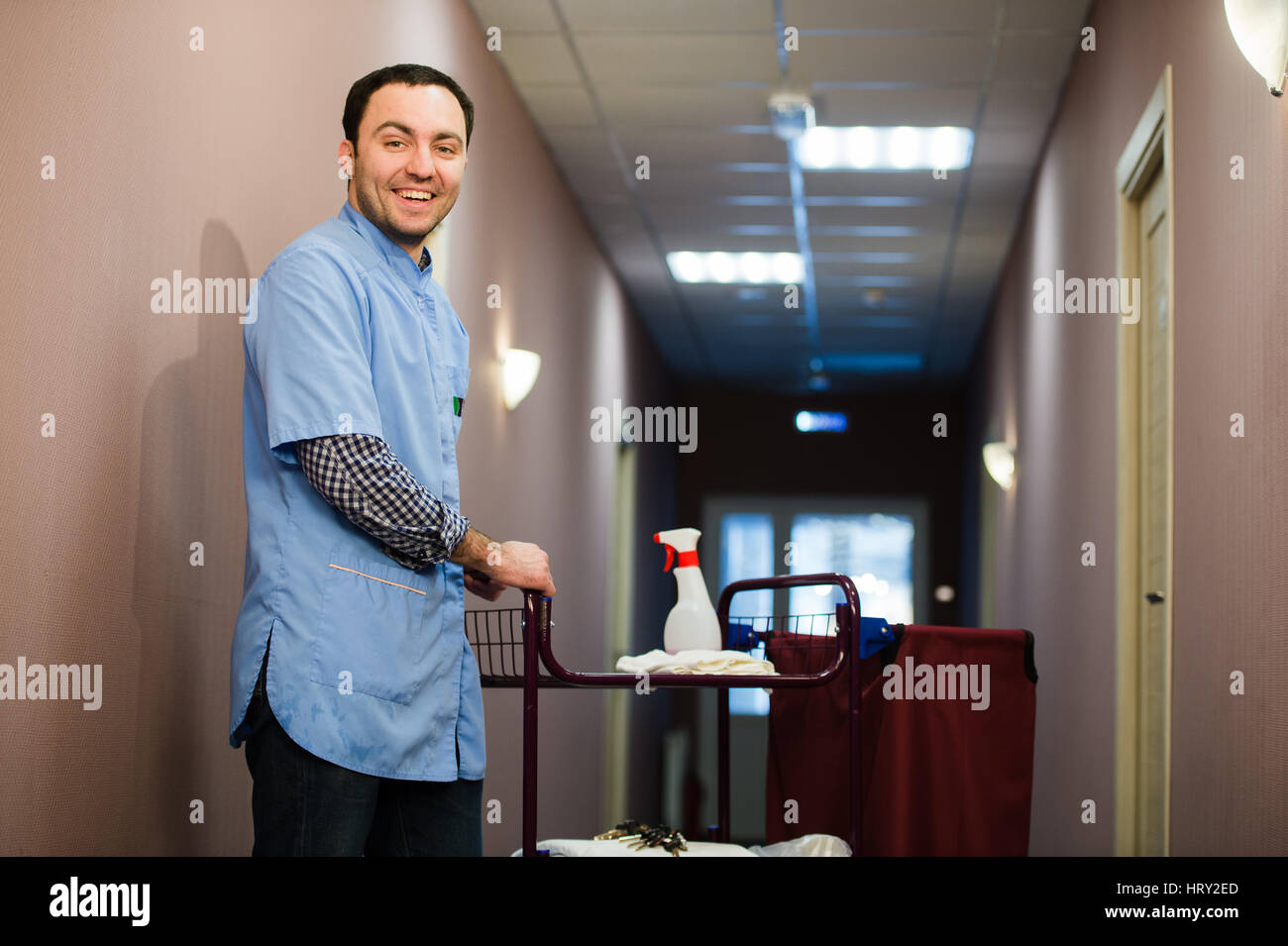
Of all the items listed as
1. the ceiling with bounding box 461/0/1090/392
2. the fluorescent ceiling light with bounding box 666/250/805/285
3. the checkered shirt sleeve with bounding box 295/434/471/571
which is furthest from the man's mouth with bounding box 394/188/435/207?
the fluorescent ceiling light with bounding box 666/250/805/285

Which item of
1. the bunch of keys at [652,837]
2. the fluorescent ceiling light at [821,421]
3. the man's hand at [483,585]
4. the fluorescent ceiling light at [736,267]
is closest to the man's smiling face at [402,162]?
the man's hand at [483,585]

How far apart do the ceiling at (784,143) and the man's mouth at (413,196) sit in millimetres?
2465

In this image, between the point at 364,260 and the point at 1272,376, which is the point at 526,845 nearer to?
the point at 364,260

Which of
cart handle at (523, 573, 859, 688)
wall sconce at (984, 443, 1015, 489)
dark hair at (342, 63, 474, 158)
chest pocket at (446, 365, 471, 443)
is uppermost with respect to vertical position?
dark hair at (342, 63, 474, 158)

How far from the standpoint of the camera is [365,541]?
5.72 ft

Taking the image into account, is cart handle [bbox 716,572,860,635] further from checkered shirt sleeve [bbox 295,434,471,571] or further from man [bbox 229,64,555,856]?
checkered shirt sleeve [bbox 295,434,471,571]

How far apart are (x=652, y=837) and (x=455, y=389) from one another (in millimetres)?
869

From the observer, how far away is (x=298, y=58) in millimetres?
2771

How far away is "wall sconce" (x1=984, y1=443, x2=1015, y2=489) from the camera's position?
5970 millimetres

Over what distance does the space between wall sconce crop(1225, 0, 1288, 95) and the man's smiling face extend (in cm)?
127

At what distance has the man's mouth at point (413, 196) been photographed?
1.91 metres

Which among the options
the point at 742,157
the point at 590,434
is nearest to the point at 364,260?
the point at 742,157

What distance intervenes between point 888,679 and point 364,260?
1248mm

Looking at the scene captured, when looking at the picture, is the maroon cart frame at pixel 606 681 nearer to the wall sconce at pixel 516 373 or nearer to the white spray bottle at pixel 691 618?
the white spray bottle at pixel 691 618
